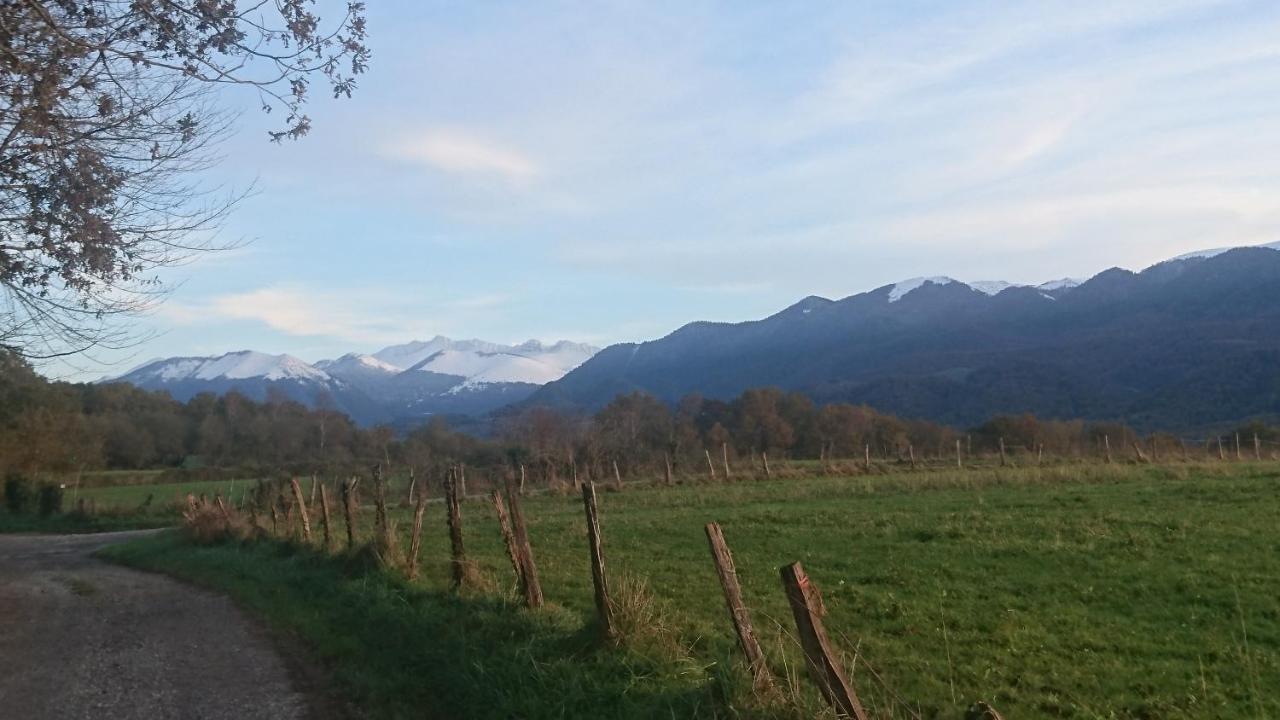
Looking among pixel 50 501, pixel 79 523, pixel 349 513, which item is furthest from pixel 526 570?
pixel 50 501

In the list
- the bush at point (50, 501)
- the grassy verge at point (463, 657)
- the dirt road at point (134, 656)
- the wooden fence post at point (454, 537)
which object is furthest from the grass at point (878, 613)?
the bush at point (50, 501)

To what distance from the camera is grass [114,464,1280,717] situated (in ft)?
25.0

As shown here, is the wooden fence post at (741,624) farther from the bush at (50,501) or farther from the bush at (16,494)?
the bush at (16,494)

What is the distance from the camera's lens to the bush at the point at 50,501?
4722 centimetres

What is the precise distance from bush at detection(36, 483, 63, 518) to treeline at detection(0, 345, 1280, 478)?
11.0m

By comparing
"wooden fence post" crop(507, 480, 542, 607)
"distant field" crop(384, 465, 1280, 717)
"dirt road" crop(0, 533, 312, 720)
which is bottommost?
"distant field" crop(384, 465, 1280, 717)

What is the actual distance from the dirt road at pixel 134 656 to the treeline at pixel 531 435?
45313 millimetres

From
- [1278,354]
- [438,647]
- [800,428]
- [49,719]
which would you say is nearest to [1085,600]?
[438,647]

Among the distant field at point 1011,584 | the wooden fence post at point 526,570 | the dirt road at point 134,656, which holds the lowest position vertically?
the distant field at point 1011,584

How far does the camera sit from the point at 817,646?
18.5 ft

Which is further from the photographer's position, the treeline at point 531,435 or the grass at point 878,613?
the treeline at point 531,435

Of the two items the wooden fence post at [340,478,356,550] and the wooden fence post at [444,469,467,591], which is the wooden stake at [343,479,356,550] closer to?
the wooden fence post at [340,478,356,550]

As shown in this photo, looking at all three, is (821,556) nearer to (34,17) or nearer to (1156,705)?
(1156,705)

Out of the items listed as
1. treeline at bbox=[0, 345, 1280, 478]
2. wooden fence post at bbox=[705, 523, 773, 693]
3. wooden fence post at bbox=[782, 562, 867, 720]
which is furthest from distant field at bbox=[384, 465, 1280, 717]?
treeline at bbox=[0, 345, 1280, 478]
